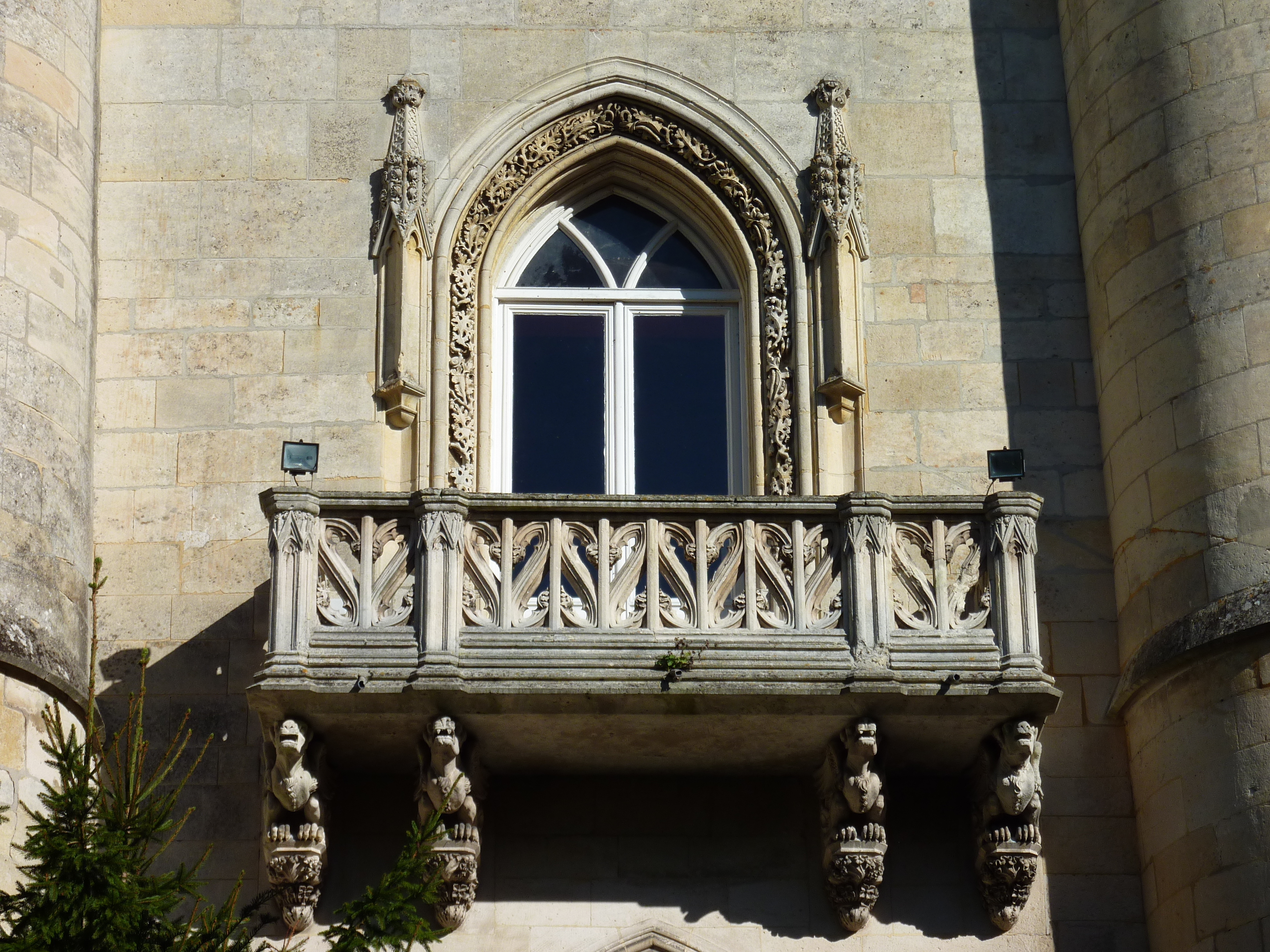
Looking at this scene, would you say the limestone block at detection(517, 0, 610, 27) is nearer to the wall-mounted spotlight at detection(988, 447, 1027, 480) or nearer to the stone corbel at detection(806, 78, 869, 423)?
the stone corbel at detection(806, 78, 869, 423)

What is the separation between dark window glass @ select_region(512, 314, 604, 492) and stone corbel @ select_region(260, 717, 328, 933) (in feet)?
8.89

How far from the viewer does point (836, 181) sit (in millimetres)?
14820

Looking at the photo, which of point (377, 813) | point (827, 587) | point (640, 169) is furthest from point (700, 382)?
point (377, 813)

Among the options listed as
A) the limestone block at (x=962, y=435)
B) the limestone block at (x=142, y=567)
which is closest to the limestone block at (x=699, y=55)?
the limestone block at (x=962, y=435)

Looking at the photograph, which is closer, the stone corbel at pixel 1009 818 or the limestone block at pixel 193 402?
the stone corbel at pixel 1009 818

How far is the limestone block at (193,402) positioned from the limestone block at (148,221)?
0.66 meters

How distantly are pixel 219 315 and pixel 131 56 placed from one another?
205 cm

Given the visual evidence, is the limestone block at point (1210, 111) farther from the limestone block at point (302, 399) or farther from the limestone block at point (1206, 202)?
the limestone block at point (302, 399)

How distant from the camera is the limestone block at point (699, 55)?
15.3 m

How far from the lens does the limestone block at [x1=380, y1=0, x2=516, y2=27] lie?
15.4 metres

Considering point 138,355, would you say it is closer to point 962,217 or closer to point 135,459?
point 135,459

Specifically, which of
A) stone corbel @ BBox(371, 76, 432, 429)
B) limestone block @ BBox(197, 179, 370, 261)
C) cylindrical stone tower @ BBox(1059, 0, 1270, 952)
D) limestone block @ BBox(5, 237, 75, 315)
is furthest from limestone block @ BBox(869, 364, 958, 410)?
limestone block @ BBox(5, 237, 75, 315)

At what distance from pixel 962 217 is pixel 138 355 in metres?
5.26

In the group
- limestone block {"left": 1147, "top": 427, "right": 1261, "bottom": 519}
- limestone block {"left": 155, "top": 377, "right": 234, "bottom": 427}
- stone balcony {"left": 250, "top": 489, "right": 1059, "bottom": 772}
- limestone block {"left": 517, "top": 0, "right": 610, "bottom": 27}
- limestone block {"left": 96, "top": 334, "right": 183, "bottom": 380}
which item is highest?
limestone block {"left": 517, "top": 0, "right": 610, "bottom": 27}
